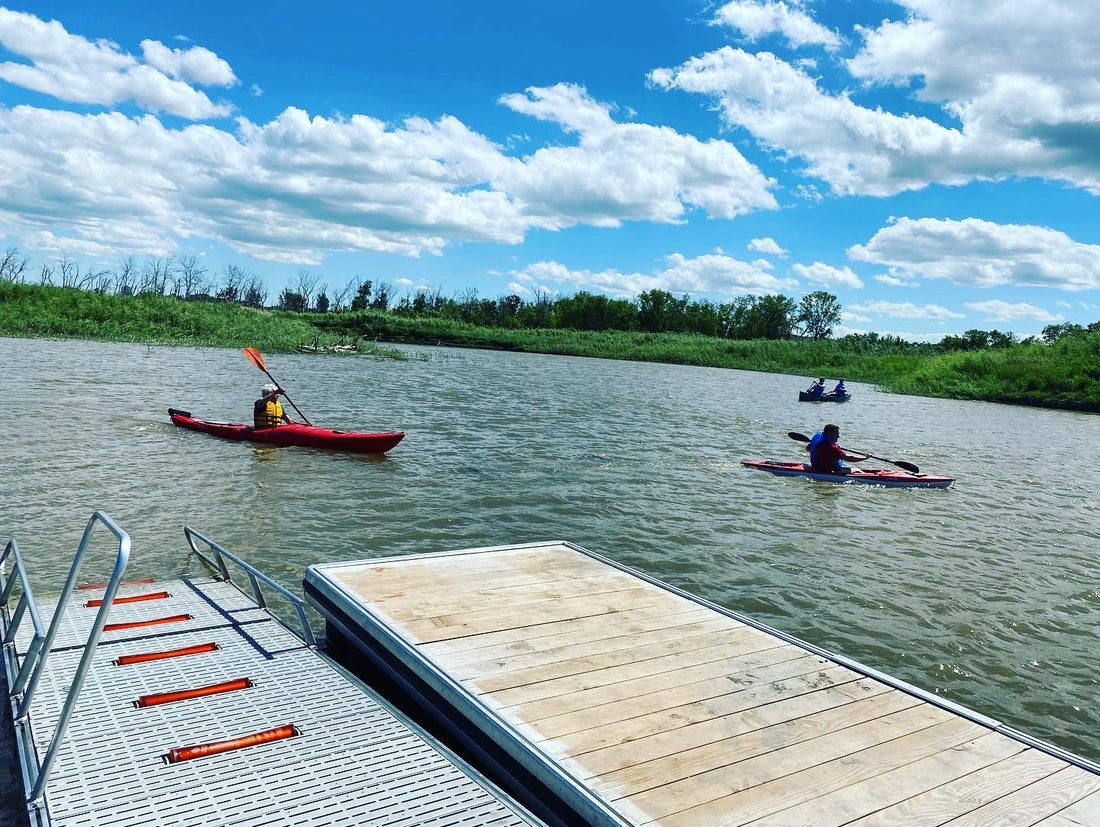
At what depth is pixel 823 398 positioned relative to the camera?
3678 centimetres

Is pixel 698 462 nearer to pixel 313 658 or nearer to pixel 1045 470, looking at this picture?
pixel 1045 470

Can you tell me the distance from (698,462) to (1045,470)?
987 cm

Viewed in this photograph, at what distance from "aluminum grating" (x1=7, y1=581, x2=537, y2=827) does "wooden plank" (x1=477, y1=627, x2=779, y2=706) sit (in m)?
0.57

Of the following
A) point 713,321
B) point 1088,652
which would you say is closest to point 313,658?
point 1088,652

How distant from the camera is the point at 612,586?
20.6ft

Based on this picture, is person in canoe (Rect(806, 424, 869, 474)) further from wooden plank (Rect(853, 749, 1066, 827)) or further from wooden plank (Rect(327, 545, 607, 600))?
wooden plank (Rect(853, 749, 1066, 827))

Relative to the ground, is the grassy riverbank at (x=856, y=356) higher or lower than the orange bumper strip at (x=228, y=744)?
higher

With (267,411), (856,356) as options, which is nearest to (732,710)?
(267,411)

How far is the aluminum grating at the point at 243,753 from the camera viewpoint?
328 cm

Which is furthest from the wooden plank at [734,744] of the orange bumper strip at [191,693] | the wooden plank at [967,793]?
the orange bumper strip at [191,693]

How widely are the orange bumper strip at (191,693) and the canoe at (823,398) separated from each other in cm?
3458

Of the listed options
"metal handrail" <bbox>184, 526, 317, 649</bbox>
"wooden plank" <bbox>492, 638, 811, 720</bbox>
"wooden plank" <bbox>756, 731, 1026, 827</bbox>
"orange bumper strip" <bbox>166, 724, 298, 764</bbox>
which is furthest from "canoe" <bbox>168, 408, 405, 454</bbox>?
"wooden plank" <bbox>756, 731, 1026, 827</bbox>

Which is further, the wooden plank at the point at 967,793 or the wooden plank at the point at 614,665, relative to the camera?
the wooden plank at the point at 614,665

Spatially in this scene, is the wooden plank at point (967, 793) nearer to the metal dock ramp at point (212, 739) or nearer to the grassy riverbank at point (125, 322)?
the metal dock ramp at point (212, 739)
